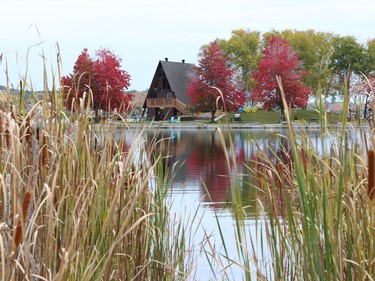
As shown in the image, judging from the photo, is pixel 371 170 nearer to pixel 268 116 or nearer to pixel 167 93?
pixel 268 116

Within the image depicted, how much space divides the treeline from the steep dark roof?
238 inches

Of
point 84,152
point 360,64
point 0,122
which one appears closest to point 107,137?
point 84,152

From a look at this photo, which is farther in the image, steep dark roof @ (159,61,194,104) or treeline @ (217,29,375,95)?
treeline @ (217,29,375,95)

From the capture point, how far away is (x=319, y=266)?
9.20 ft

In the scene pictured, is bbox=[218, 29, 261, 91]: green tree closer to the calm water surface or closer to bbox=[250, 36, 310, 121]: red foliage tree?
bbox=[250, 36, 310, 121]: red foliage tree

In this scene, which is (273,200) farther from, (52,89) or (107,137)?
(52,89)

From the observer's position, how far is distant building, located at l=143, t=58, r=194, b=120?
6406cm

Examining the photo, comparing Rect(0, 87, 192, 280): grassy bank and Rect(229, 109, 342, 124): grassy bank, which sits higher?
Rect(0, 87, 192, 280): grassy bank

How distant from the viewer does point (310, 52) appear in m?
76.1

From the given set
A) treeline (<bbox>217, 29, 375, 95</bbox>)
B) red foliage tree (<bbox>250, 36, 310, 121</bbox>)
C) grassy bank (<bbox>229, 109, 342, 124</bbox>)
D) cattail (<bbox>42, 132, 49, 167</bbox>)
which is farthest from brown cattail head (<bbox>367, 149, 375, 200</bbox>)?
treeline (<bbox>217, 29, 375, 95</bbox>)

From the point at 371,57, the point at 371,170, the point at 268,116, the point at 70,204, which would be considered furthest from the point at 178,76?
the point at 371,170

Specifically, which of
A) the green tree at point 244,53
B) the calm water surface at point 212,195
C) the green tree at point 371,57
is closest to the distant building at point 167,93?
the green tree at point 244,53

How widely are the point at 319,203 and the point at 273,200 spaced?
1.41ft

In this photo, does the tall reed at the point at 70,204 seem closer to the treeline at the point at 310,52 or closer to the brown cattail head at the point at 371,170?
the brown cattail head at the point at 371,170
